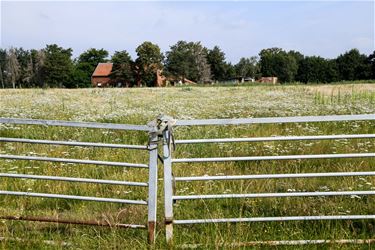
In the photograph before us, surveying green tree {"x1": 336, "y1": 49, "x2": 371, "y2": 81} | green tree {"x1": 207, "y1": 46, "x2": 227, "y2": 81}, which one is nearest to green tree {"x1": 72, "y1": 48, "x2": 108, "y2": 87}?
green tree {"x1": 207, "y1": 46, "x2": 227, "y2": 81}

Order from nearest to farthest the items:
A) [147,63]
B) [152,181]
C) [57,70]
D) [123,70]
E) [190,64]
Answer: [152,181] < [147,63] < [123,70] < [57,70] < [190,64]

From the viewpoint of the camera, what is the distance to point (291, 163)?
26.3 feet

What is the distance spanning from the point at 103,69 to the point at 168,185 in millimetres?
133557

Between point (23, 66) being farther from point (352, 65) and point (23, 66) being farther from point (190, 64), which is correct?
point (352, 65)

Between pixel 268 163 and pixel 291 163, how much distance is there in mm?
469

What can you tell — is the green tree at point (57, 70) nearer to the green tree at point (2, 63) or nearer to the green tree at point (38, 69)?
the green tree at point (38, 69)

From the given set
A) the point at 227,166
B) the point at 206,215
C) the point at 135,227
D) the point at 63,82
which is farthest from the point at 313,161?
the point at 63,82

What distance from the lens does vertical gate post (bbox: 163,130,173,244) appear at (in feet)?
15.2

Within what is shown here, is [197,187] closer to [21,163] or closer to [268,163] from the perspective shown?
Answer: [268,163]

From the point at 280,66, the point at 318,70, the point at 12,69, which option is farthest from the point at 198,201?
the point at 280,66

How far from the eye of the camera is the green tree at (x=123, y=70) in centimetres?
10931

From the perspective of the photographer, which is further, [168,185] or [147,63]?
[147,63]

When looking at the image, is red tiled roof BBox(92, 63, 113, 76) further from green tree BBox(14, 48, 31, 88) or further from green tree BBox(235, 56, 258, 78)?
green tree BBox(235, 56, 258, 78)

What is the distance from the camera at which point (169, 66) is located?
138 meters
